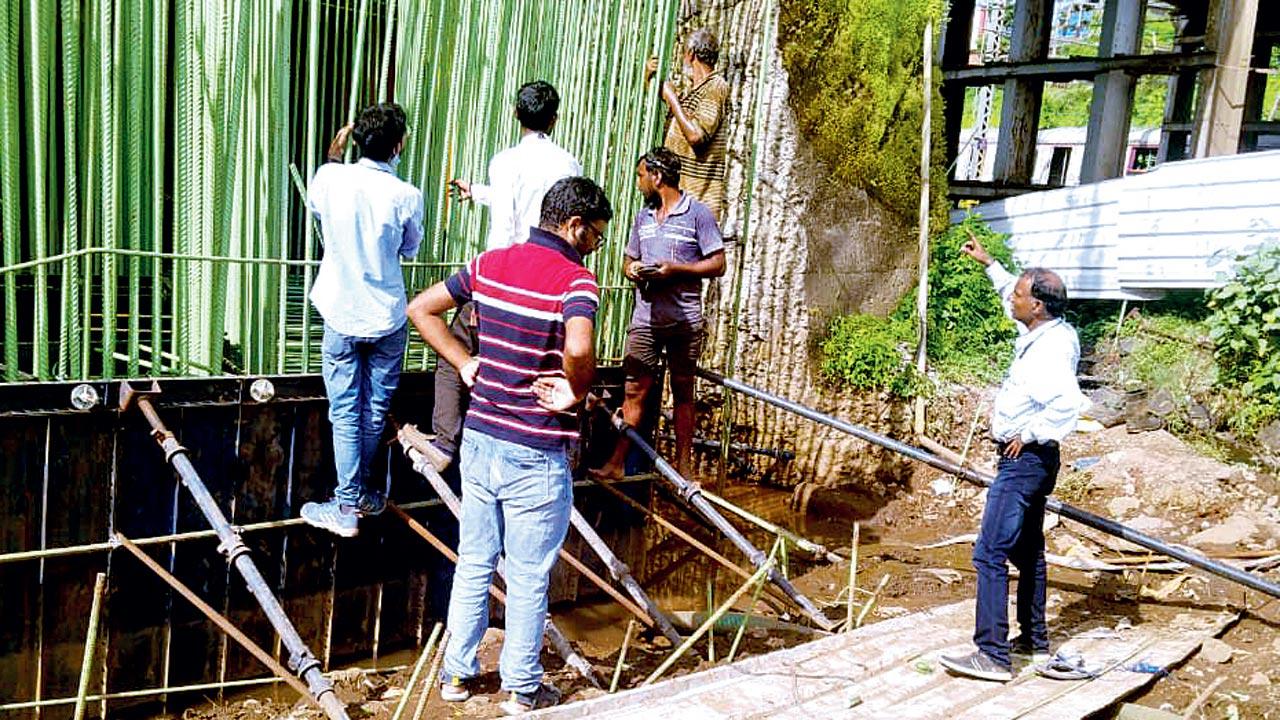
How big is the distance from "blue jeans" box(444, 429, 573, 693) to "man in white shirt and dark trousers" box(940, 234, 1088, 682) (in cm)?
189

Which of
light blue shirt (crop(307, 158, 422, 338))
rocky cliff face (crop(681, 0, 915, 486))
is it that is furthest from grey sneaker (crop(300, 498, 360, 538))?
Answer: rocky cliff face (crop(681, 0, 915, 486))

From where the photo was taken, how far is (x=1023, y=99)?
12117 mm

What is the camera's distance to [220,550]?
410 cm

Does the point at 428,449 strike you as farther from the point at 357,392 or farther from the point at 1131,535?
the point at 1131,535

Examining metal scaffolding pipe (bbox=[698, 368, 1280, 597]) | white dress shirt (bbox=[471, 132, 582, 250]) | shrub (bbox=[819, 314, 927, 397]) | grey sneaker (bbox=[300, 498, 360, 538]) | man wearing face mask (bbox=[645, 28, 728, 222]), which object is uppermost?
man wearing face mask (bbox=[645, 28, 728, 222])

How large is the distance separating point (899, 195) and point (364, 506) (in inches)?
225

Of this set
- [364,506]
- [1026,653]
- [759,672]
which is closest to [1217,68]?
[1026,653]

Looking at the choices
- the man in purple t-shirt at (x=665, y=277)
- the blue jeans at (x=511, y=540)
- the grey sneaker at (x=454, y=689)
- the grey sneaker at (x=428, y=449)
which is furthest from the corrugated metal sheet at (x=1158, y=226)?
the grey sneaker at (x=454, y=689)

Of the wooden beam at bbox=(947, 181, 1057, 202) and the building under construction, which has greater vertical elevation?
the wooden beam at bbox=(947, 181, 1057, 202)

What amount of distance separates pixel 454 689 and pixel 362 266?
5.76ft

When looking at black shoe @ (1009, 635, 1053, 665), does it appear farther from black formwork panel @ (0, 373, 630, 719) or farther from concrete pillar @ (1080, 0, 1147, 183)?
concrete pillar @ (1080, 0, 1147, 183)

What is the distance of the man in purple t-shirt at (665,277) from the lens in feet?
18.8

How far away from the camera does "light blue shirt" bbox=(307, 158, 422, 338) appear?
4.42 meters

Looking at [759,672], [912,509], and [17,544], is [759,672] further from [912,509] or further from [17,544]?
[912,509]
